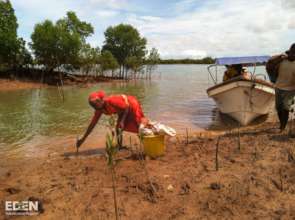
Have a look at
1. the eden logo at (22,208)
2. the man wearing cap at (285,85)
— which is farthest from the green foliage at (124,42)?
the eden logo at (22,208)

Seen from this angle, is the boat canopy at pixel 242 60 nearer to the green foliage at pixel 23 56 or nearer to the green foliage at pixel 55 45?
the green foliage at pixel 55 45

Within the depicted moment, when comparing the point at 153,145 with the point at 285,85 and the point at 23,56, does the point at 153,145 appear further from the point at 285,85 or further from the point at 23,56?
the point at 23,56

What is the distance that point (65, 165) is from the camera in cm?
527

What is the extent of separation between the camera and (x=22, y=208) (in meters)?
3.52

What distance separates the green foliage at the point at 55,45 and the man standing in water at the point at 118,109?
23044 mm

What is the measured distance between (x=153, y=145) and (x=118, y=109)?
92 centimetres

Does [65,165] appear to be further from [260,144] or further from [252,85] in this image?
[252,85]

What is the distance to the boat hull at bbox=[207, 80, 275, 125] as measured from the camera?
921 cm

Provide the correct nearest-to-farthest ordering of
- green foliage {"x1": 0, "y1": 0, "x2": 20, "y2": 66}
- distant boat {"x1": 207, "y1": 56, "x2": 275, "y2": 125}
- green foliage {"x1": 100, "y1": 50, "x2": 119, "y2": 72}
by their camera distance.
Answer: distant boat {"x1": 207, "y1": 56, "x2": 275, "y2": 125}, green foliage {"x1": 0, "y1": 0, "x2": 20, "y2": 66}, green foliage {"x1": 100, "y1": 50, "x2": 119, "y2": 72}

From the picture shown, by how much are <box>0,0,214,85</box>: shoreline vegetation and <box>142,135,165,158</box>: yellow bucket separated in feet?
68.4

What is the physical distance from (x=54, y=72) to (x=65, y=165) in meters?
27.3

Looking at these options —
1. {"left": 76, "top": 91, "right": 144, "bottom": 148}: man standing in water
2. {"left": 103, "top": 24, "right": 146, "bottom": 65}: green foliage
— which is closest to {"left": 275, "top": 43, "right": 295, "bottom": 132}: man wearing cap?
{"left": 76, "top": 91, "right": 144, "bottom": 148}: man standing in water

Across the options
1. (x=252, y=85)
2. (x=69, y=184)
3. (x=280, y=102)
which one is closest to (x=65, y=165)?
(x=69, y=184)

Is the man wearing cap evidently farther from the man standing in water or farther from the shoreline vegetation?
the shoreline vegetation
